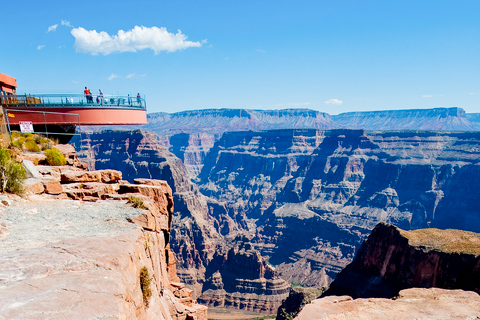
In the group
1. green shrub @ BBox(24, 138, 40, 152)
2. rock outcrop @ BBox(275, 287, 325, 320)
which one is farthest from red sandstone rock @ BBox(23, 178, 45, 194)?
rock outcrop @ BBox(275, 287, 325, 320)

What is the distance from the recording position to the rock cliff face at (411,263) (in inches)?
1387

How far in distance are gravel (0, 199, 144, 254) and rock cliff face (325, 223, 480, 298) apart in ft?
115

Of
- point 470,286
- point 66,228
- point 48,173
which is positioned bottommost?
point 470,286

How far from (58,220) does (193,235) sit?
366 feet

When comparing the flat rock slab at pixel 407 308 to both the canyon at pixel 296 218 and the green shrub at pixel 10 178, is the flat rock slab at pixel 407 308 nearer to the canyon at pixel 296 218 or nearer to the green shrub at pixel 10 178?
the green shrub at pixel 10 178

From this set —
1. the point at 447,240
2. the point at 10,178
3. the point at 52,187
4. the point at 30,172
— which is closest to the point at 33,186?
the point at 52,187

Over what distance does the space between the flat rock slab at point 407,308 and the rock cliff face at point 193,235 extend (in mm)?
70576

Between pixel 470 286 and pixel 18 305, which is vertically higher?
pixel 18 305

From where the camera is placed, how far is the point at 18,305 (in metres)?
5.93

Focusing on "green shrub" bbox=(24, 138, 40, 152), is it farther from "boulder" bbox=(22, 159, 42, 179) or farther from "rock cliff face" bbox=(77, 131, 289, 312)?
"rock cliff face" bbox=(77, 131, 289, 312)

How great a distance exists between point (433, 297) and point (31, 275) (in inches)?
699

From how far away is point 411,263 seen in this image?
41188 mm

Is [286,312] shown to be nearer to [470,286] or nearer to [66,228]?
[470,286]

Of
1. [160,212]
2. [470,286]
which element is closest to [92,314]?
[160,212]
